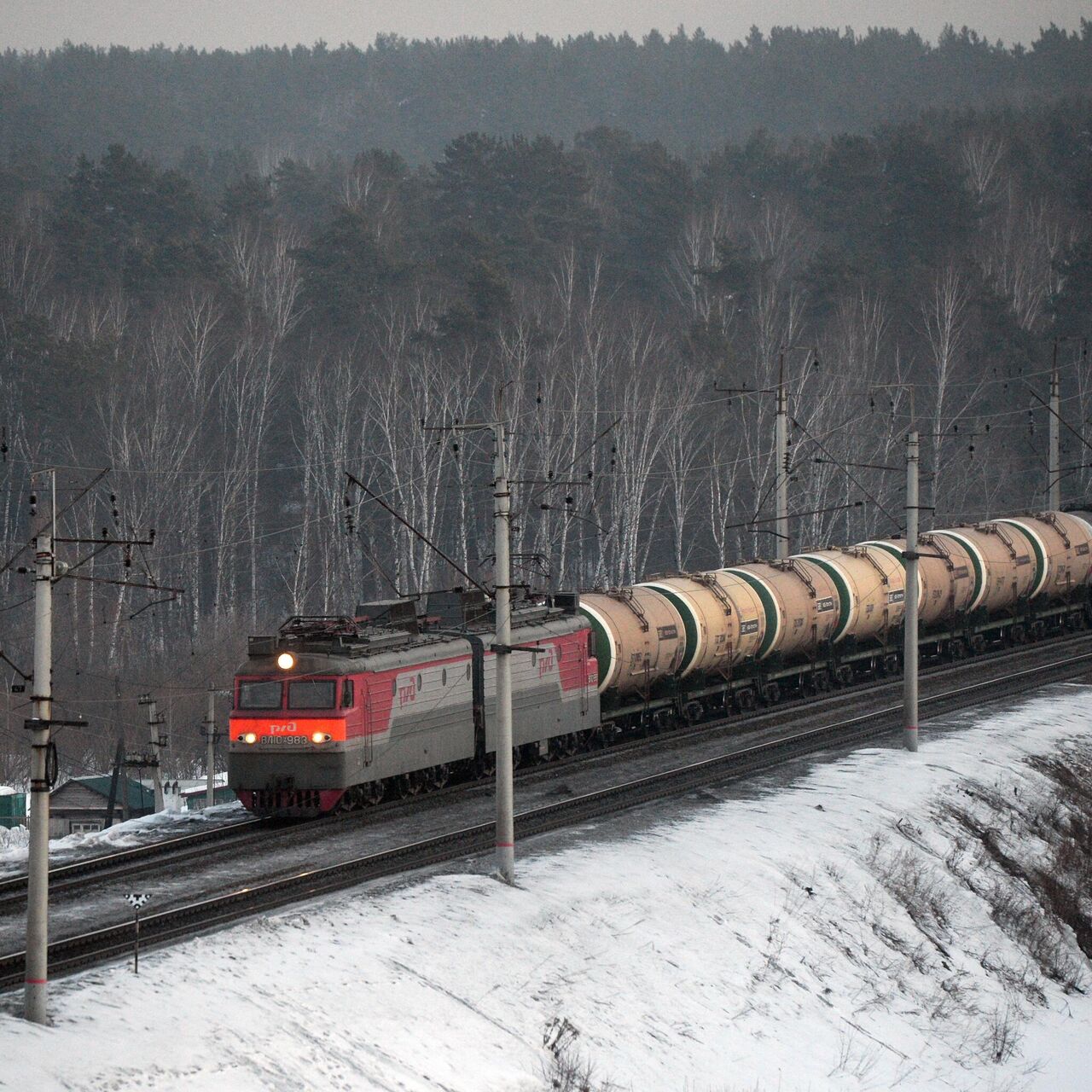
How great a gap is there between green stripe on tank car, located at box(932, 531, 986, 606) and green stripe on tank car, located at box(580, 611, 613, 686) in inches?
652

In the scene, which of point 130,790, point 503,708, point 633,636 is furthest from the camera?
point 130,790

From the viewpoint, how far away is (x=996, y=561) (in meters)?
53.0

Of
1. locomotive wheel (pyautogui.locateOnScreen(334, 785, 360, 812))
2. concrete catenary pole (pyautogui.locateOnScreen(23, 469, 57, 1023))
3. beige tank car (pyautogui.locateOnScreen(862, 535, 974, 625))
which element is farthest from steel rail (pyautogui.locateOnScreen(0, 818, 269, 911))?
beige tank car (pyautogui.locateOnScreen(862, 535, 974, 625))

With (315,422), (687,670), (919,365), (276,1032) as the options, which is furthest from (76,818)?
(919,365)

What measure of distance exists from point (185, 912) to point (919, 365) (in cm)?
8090

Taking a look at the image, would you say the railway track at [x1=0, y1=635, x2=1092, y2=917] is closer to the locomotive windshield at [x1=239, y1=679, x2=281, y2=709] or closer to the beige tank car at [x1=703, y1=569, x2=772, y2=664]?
the beige tank car at [x1=703, y1=569, x2=772, y2=664]

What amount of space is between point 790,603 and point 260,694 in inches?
739

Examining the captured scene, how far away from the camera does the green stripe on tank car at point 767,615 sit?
45375 mm

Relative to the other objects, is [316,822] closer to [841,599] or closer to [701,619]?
[701,619]

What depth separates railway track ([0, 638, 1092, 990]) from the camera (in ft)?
76.6

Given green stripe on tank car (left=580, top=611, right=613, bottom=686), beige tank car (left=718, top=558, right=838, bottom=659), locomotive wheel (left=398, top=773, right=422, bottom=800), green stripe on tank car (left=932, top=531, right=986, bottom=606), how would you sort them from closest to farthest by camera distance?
locomotive wheel (left=398, top=773, right=422, bottom=800)
green stripe on tank car (left=580, top=611, right=613, bottom=686)
beige tank car (left=718, top=558, right=838, bottom=659)
green stripe on tank car (left=932, top=531, right=986, bottom=606)

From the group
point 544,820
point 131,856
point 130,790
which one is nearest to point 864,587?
point 544,820

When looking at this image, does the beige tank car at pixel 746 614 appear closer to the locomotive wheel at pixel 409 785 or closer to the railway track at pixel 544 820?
the railway track at pixel 544 820

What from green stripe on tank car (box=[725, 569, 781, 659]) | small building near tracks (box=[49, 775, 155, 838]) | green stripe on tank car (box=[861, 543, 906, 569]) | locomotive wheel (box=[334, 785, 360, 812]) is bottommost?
small building near tracks (box=[49, 775, 155, 838])
